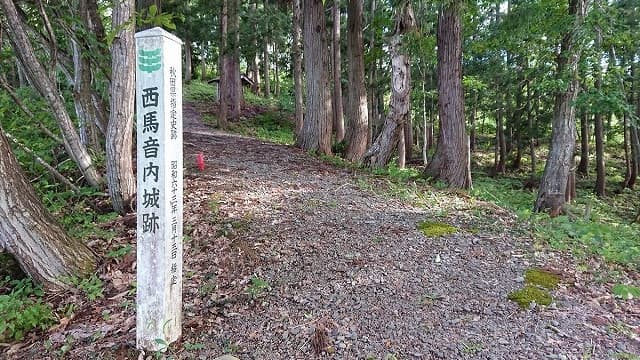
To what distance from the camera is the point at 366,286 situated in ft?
11.4

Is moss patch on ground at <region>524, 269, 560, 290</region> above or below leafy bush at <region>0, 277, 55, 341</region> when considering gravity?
above

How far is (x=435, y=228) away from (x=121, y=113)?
3.78m

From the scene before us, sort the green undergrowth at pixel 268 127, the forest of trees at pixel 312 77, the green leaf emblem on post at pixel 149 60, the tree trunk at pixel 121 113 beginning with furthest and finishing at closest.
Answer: the green undergrowth at pixel 268 127 < the tree trunk at pixel 121 113 < the forest of trees at pixel 312 77 < the green leaf emblem on post at pixel 149 60

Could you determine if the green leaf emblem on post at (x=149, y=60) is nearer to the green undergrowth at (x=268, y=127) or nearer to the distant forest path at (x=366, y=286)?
the distant forest path at (x=366, y=286)

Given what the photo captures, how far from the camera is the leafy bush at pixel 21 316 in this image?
2980 mm

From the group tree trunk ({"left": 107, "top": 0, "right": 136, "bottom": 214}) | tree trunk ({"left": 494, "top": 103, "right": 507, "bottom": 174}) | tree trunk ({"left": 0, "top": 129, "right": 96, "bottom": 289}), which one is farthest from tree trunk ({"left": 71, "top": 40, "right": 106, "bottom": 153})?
tree trunk ({"left": 494, "top": 103, "right": 507, "bottom": 174})

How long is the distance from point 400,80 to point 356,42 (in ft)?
10.2

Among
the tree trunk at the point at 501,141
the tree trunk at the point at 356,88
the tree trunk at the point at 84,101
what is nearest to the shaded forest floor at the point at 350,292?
the tree trunk at the point at 84,101

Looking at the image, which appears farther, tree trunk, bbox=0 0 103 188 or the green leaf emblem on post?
tree trunk, bbox=0 0 103 188

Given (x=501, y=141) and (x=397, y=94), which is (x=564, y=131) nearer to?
(x=397, y=94)

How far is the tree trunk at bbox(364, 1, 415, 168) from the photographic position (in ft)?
24.0

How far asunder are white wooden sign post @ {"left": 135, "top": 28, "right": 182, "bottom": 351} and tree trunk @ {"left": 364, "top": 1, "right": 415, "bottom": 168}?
215 inches

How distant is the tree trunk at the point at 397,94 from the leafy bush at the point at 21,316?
19.4 ft

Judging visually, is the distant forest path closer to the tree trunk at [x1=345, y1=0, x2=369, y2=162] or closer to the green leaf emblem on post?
the green leaf emblem on post
